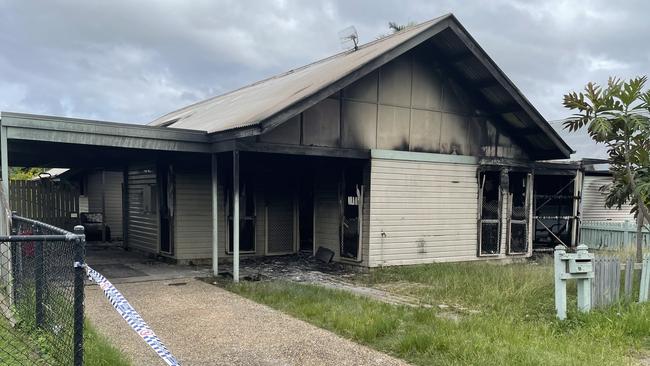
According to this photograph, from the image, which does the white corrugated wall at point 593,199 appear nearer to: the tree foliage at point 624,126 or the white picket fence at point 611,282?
the tree foliage at point 624,126

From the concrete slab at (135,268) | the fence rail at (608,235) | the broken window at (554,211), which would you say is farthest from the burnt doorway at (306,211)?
the fence rail at (608,235)

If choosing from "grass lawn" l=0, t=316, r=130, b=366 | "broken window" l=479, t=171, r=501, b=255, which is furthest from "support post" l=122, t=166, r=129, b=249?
"broken window" l=479, t=171, r=501, b=255

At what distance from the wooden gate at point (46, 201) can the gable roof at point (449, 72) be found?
15.6ft

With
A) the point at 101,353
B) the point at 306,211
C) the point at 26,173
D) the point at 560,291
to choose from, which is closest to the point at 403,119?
the point at 306,211

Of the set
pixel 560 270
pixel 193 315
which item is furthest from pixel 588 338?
pixel 193 315

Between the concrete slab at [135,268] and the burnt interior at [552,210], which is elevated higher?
the burnt interior at [552,210]

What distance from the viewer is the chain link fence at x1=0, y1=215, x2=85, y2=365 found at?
4.39 meters

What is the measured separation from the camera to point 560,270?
6367 millimetres

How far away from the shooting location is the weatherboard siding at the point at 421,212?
36.9ft

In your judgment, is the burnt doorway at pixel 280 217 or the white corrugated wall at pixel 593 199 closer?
the burnt doorway at pixel 280 217

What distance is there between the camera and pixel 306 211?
1338cm

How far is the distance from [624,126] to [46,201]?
1529 centimetres

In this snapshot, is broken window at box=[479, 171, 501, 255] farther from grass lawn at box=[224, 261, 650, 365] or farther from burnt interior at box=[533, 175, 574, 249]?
grass lawn at box=[224, 261, 650, 365]

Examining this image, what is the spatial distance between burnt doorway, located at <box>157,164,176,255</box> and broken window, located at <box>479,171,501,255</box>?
7.63 metres
